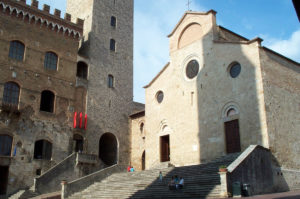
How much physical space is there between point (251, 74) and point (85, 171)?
14.1m

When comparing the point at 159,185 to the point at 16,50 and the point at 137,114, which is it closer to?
the point at 137,114

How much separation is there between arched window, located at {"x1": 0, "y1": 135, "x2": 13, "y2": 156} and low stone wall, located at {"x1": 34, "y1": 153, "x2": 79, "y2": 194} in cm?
320

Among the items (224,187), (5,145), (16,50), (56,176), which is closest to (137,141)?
(56,176)

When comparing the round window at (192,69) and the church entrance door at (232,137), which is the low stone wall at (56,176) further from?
the church entrance door at (232,137)

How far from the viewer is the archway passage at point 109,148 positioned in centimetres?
2829

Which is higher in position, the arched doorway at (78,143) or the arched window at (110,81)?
the arched window at (110,81)

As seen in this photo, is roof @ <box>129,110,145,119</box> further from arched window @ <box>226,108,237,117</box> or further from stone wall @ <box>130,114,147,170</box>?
arched window @ <box>226,108,237,117</box>

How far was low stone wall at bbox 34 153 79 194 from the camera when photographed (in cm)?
1966

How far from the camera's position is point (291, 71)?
2088 cm

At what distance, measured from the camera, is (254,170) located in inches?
589

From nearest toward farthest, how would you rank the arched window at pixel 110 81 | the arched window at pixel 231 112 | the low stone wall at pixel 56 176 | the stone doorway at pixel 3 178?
the low stone wall at pixel 56 176, the arched window at pixel 231 112, the stone doorway at pixel 3 178, the arched window at pixel 110 81

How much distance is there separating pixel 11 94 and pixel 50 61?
430cm

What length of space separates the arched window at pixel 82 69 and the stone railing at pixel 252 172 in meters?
17.0

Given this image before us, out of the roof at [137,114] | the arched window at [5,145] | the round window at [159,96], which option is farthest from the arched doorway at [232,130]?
the arched window at [5,145]
